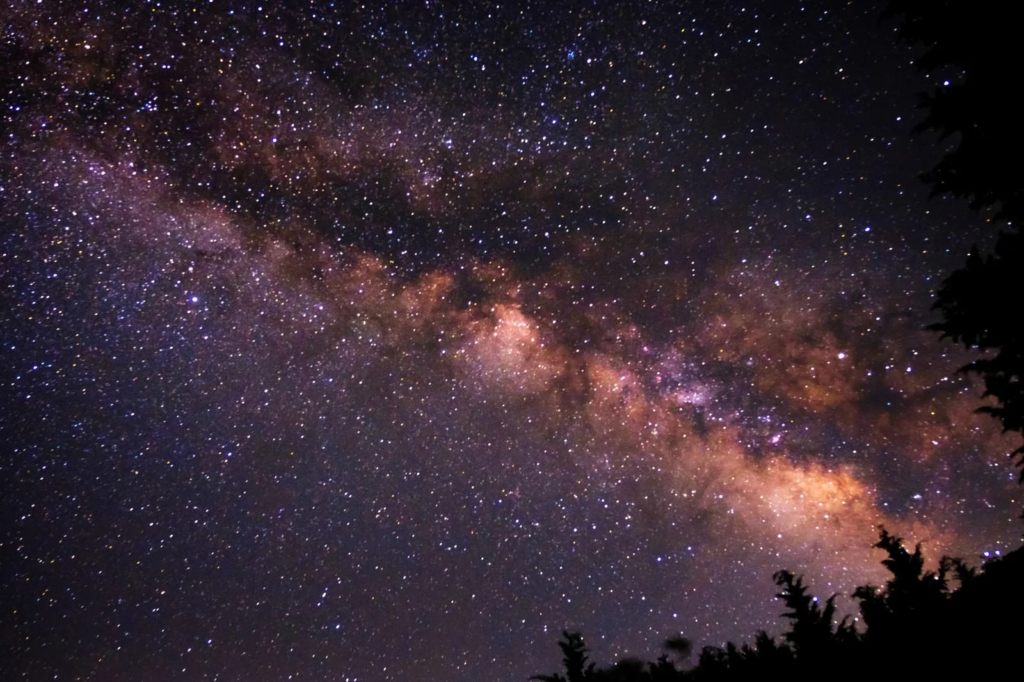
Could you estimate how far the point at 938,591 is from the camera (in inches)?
536

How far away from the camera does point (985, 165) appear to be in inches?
196

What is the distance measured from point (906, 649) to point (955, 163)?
713cm

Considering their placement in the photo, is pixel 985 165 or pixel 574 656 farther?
pixel 574 656

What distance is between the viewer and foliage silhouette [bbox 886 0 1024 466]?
4.54 meters

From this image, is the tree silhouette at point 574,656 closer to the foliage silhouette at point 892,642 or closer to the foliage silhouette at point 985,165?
the foliage silhouette at point 892,642

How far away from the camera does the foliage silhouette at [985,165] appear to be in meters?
4.54

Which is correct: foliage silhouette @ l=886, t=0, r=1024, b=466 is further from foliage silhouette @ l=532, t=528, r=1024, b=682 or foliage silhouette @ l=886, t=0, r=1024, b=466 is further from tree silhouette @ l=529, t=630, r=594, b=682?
tree silhouette @ l=529, t=630, r=594, b=682

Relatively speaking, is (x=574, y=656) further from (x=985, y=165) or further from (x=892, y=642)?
(x=985, y=165)

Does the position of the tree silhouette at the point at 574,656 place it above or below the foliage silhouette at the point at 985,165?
below

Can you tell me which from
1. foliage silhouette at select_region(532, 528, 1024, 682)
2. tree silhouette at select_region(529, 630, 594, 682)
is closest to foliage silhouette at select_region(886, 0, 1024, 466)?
foliage silhouette at select_region(532, 528, 1024, 682)

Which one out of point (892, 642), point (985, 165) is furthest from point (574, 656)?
point (985, 165)

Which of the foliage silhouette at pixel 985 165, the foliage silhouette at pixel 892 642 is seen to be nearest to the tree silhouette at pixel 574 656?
the foliage silhouette at pixel 892 642

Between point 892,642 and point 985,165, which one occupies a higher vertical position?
point 985,165

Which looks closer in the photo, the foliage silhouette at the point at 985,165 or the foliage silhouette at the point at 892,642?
the foliage silhouette at the point at 985,165
